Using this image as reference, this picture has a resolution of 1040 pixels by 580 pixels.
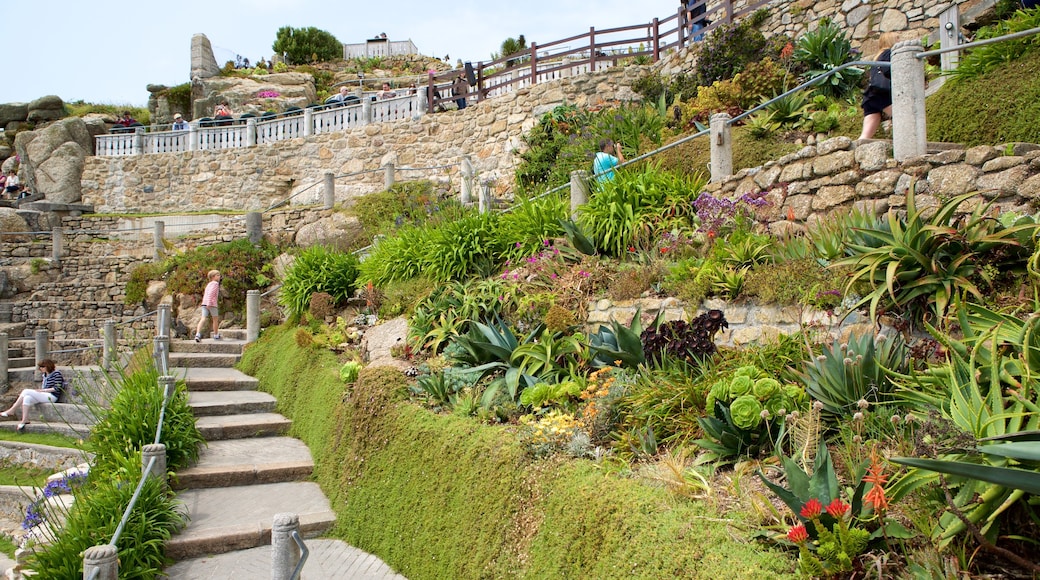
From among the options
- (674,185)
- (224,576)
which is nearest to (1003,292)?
(674,185)

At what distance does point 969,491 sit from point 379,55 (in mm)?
41756

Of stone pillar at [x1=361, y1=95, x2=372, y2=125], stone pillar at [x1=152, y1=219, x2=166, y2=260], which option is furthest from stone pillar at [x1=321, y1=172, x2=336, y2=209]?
stone pillar at [x1=152, y1=219, x2=166, y2=260]

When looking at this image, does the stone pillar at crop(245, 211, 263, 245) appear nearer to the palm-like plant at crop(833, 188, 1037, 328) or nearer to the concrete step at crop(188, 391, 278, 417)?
the concrete step at crop(188, 391, 278, 417)

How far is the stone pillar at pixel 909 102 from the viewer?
223 inches

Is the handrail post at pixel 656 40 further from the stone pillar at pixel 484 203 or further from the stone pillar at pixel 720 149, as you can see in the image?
the stone pillar at pixel 720 149

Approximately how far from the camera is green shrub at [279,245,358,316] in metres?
10.8

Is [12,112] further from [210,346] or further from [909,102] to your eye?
[909,102]

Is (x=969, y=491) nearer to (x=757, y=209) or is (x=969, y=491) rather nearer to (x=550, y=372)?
(x=550, y=372)

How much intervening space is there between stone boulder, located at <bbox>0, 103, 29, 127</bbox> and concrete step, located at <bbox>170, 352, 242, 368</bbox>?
2282 cm

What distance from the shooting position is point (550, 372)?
6.08 meters

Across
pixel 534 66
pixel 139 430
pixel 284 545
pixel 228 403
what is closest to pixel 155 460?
pixel 139 430

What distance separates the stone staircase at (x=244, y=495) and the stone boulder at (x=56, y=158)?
1708 centimetres

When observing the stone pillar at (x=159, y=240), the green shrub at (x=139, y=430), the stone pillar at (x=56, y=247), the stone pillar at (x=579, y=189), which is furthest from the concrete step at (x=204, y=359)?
the stone pillar at (x=56, y=247)

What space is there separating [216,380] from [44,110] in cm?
2408
